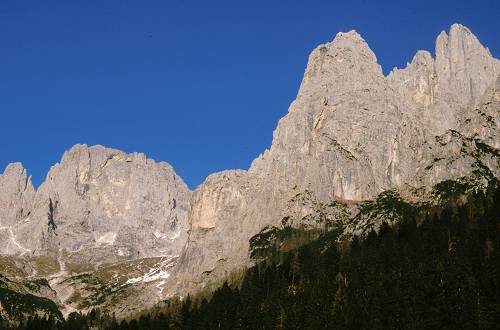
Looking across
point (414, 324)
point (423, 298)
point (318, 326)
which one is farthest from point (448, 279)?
point (318, 326)

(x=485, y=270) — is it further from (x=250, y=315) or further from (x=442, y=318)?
(x=250, y=315)

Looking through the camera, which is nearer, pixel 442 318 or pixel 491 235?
pixel 442 318

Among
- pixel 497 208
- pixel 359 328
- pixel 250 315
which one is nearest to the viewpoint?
pixel 359 328

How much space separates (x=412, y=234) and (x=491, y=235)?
108 feet

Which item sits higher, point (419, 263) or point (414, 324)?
point (419, 263)

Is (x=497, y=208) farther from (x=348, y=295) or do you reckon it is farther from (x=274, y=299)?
(x=274, y=299)

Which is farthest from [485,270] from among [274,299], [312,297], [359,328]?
[274,299]

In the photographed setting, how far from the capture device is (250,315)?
177750mm

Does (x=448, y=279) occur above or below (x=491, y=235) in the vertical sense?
below

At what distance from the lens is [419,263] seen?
6521 inches

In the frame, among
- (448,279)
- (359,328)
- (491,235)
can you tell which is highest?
(491,235)

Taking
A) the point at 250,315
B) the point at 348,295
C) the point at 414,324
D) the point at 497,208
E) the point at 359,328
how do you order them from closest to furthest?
1. the point at 414,324
2. the point at 359,328
3. the point at 348,295
4. the point at 250,315
5. the point at 497,208

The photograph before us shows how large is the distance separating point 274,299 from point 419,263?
41316 mm

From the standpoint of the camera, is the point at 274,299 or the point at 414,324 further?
the point at 274,299
